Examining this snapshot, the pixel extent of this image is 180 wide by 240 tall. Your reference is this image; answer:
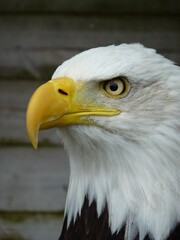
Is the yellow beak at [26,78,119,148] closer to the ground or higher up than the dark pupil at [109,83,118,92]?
closer to the ground

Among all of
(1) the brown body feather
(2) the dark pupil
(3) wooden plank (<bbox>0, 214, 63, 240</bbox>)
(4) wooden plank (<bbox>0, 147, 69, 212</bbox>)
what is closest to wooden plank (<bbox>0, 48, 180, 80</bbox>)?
(4) wooden plank (<bbox>0, 147, 69, 212</bbox>)

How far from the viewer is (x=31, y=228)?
3.64m

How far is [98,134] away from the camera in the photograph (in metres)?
2.04

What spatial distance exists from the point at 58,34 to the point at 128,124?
1655mm

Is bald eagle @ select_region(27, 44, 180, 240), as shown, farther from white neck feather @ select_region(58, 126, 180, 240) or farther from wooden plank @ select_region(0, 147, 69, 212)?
wooden plank @ select_region(0, 147, 69, 212)

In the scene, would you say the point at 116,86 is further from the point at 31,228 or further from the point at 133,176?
the point at 31,228

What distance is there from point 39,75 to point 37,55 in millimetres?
107

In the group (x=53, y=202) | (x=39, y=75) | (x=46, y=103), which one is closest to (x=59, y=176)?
(x=53, y=202)

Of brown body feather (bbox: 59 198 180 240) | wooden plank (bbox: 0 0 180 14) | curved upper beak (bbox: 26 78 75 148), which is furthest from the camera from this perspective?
wooden plank (bbox: 0 0 180 14)

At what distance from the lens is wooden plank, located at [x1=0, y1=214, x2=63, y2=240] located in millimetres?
3635

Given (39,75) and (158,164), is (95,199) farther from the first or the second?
(39,75)

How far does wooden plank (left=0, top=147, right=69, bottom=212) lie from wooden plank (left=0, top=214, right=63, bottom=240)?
0.05 meters

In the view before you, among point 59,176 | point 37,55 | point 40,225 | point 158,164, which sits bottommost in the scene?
point 40,225

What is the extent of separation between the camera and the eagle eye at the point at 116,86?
79.4 inches
